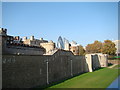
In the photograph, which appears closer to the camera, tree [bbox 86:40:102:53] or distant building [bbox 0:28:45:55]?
distant building [bbox 0:28:45:55]

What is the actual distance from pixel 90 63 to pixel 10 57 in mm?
27579

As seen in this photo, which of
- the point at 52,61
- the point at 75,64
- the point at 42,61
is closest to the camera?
the point at 42,61

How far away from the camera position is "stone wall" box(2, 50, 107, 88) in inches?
581

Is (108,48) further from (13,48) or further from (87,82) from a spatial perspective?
(13,48)

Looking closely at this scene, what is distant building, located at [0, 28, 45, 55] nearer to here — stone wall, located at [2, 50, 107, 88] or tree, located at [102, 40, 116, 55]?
stone wall, located at [2, 50, 107, 88]

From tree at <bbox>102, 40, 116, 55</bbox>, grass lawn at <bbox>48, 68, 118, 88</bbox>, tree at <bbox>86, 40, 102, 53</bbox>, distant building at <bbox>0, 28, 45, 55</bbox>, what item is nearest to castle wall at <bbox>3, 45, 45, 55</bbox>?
distant building at <bbox>0, 28, 45, 55</bbox>

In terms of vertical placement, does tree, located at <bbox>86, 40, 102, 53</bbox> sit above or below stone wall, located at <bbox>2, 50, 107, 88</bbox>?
above

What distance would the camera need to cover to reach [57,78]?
23.9 m

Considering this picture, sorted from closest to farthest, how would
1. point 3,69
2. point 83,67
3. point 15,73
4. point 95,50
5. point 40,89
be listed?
point 3,69 → point 15,73 → point 40,89 → point 83,67 → point 95,50

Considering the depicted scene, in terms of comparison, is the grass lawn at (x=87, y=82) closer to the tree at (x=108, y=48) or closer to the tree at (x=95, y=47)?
the tree at (x=108, y=48)

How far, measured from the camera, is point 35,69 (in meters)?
18.5

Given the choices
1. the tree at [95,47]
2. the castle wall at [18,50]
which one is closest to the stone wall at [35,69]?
the castle wall at [18,50]

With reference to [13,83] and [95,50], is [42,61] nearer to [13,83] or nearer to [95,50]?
[13,83]

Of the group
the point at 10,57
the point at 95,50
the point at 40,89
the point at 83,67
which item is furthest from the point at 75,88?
the point at 95,50
